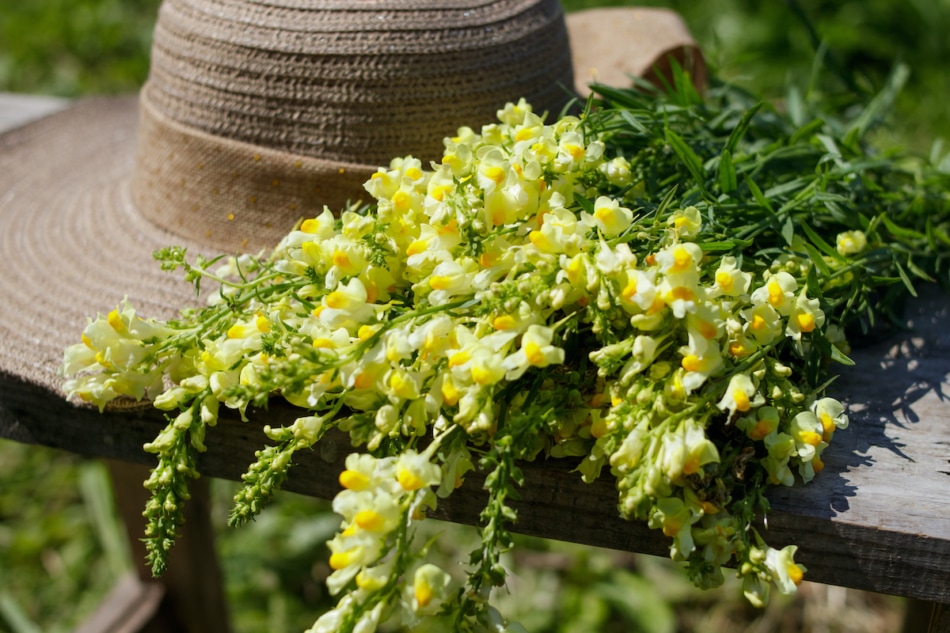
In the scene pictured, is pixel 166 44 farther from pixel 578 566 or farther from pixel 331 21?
pixel 578 566

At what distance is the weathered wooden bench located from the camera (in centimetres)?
74

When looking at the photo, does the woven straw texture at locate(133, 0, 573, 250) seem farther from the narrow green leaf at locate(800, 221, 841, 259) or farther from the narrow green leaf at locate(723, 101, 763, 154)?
the narrow green leaf at locate(800, 221, 841, 259)

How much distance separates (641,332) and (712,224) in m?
0.16


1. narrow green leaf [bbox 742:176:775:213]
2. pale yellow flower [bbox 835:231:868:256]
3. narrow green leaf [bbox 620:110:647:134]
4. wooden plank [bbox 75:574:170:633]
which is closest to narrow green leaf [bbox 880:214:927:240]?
pale yellow flower [bbox 835:231:868:256]

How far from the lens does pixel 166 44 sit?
1068 millimetres

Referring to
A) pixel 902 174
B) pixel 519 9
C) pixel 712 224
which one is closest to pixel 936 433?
pixel 712 224

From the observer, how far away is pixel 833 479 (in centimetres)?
78

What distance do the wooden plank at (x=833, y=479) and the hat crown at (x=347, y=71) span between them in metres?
0.34

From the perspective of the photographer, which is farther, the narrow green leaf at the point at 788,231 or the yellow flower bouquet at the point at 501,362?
the narrow green leaf at the point at 788,231

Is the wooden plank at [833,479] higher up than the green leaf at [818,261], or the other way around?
→ the green leaf at [818,261]

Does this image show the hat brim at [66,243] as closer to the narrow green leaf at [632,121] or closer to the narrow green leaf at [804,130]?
the narrow green leaf at [632,121]

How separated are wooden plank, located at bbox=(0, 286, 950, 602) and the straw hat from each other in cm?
8

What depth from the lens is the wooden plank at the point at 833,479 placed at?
29.0 inches

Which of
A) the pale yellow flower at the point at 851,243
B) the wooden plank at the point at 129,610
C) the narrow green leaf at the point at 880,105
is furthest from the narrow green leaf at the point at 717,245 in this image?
the wooden plank at the point at 129,610
